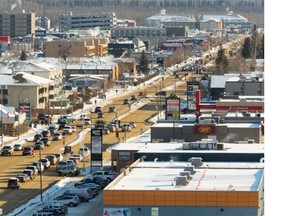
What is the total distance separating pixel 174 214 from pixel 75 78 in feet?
100

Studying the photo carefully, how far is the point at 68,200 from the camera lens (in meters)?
12.7

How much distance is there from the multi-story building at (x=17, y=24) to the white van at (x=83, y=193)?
191ft

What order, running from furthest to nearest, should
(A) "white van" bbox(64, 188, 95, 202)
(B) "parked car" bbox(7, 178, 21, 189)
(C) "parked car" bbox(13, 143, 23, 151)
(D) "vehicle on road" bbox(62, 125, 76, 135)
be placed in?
(D) "vehicle on road" bbox(62, 125, 76, 135)
(C) "parked car" bbox(13, 143, 23, 151)
(B) "parked car" bbox(7, 178, 21, 189)
(A) "white van" bbox(64, 188, 95, 202)

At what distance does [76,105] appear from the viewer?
30188mm

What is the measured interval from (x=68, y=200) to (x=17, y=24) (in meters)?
60.8

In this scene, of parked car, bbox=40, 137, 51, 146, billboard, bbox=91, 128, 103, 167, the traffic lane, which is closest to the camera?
the traffic lane

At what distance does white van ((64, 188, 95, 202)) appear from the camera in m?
13.2

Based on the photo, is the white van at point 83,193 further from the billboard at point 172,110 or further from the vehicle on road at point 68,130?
the vehicle on road at point 68,130

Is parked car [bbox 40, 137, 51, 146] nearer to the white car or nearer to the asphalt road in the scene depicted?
the asphalt road

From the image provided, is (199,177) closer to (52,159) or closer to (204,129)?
(204,129)

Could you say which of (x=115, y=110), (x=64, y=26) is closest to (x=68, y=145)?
(x=115, y=110)

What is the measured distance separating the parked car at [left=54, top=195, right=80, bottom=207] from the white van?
229 millimetres

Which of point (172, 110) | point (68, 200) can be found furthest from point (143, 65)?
point (68, 200)

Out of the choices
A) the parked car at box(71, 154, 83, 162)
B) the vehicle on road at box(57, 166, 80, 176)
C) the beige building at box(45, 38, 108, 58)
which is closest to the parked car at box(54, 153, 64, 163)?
the parked car at box(71, 154, 83, 162)
